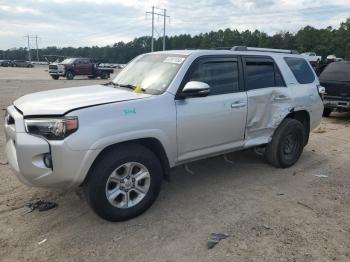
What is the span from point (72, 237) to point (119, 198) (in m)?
0.61

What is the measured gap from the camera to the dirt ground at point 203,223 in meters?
3.43

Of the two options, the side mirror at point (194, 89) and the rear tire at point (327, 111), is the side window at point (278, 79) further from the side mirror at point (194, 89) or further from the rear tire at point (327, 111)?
the rear tire at point (327, 111)

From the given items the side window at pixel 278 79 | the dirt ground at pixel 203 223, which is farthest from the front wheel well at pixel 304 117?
the dirt ground at pixel 203 223

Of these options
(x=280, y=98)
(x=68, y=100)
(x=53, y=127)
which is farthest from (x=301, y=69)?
(x=53, y=127)

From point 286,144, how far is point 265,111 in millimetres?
856

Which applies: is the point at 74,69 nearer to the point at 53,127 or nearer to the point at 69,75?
the point at 69,75

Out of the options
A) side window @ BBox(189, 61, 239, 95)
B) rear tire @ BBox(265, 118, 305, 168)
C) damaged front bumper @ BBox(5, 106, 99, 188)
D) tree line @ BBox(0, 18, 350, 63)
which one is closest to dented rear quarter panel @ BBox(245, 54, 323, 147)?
rear tire @ BBox(265, 118, 305, 168)

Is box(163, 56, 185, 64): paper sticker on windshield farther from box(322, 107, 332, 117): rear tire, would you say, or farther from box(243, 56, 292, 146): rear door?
box(322, 107, 332, 117): rear tire

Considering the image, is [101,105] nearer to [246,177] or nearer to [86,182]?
[86,182]

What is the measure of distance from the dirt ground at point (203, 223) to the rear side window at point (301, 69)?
158 cm

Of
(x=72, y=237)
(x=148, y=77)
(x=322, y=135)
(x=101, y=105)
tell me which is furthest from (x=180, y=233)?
(x=322, y=135)

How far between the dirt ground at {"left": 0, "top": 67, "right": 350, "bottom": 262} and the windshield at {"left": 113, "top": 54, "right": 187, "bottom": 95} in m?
1.41

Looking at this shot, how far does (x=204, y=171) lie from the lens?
5660mm

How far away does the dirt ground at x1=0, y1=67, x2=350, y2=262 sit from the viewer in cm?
343
